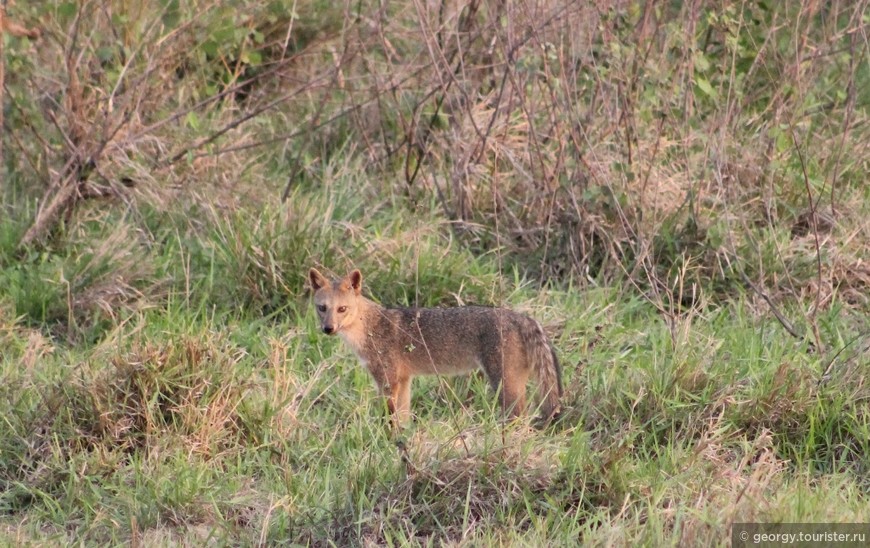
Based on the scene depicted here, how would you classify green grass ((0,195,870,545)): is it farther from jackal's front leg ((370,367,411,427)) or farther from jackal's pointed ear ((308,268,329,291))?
jackal's pointed ear ((308,268,329,291))

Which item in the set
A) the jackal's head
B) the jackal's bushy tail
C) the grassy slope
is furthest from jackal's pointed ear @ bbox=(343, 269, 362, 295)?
the jackal's bushy tail

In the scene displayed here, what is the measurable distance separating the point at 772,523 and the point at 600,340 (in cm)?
260

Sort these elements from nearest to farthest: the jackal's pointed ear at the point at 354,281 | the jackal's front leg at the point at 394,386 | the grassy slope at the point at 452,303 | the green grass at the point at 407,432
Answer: the green grass at the point at 407,432 → the grassy slope at the point at 452,303 → the jackal's front leg at the point at 394,386 → the jackal's pointed ear at the point at 354,281

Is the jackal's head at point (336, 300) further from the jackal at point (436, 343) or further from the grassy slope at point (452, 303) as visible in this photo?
the grassy slope at point (452, 303)

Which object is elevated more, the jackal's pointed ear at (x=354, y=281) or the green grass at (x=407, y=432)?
the jackal's pointed ear at (x=354, y=281)

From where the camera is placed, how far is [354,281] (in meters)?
7.11

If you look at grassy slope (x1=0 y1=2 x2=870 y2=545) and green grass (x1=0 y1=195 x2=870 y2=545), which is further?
grassy slope (x1=0 y1=2 x2=870 y2=545)

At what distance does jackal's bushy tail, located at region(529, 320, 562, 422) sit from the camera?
650 centimetres

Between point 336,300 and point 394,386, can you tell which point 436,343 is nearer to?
point 394,386

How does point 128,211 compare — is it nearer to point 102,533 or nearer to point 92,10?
point 92,10

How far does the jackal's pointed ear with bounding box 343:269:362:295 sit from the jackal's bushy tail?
1075mm

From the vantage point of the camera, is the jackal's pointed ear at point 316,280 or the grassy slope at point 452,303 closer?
the grassy slope at point 452,303

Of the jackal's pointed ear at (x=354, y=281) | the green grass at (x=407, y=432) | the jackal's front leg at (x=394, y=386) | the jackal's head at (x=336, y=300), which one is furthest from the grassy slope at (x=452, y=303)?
the jackal's pointed ear at (x=354, y=281)

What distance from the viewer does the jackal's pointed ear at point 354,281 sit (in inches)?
278
